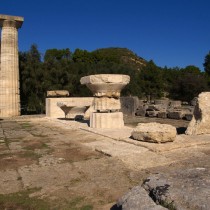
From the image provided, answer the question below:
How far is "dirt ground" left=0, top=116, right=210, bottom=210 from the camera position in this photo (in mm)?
2816

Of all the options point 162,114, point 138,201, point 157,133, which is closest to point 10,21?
point 162,114

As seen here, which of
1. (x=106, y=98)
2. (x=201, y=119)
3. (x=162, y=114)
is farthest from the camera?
(x=162, y=114)

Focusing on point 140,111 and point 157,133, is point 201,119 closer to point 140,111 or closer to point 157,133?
point 157,133

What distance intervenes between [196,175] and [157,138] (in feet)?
9.11

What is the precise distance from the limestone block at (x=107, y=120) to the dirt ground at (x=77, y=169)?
177 centimetres

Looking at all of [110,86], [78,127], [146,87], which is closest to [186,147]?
[110,86]

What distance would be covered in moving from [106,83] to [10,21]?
10.5m

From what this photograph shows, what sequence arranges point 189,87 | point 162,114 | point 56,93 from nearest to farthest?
point 162,114 < point 56,93 < point 189,87

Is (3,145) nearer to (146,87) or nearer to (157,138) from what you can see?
(157,138)

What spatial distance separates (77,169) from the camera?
3.83 metres

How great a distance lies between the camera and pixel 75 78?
23.2 m

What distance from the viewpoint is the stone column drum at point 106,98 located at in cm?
775

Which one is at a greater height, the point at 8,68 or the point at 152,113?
the point at 8,68

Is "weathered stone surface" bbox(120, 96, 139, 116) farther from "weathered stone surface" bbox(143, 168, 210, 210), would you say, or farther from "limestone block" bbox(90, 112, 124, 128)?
"weathered stone surface" bbox(143, 168, 210, 210)
